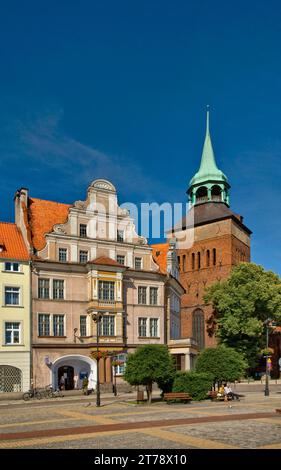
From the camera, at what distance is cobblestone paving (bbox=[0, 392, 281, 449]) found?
1733cm

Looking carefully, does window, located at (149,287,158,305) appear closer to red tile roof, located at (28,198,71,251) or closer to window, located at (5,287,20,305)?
red tile roof, located at (28,198,71,251)

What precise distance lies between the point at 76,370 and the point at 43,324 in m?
5.25

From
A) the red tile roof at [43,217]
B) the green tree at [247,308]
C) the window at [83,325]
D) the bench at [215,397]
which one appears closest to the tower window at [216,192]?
the green tree at [247,308]

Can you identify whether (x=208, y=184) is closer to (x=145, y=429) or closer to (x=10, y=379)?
(x=10, y=379)

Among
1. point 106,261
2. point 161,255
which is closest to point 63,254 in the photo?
point 106,261

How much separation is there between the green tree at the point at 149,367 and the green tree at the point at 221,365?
165 inches

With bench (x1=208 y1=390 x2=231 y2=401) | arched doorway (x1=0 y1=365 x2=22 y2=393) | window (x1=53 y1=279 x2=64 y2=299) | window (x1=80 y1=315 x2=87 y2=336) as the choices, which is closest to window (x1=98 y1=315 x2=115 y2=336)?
window (x1=80 y1=315 x2=87 y2=336)

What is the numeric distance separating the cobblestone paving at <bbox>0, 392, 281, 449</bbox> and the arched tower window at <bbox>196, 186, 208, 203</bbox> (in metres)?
58.3

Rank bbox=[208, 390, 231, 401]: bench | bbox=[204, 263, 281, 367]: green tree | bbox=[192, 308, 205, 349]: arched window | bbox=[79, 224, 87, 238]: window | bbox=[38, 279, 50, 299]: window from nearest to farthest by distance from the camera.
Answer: bbox=[208, 390, 231, 401]: bench < bbox=[38, 279, 50, 299]: window < bbox=[79, 224, 87, 238]: window < bbox=[204, 263, 281, 367]: green tree < bbox=[192, 308, 205, 349]: arched window

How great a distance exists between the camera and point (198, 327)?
8075 centimetres

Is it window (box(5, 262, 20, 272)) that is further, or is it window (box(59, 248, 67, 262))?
window (box(59, 248, 67, 262))

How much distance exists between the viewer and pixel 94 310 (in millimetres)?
46219

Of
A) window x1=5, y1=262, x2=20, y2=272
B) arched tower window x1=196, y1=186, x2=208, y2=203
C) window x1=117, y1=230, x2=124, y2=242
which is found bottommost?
window x1=5, y1=262, x2=20, y2=272
